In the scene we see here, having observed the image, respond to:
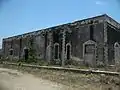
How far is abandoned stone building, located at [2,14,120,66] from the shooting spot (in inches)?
661

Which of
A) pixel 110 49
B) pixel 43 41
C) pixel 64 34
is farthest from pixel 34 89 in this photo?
pixel 43 41

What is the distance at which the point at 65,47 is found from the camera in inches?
782

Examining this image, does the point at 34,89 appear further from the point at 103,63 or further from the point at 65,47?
the point at 65,47

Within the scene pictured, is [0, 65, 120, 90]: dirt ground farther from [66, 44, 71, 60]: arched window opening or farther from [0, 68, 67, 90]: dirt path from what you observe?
[66, 44, 71, 60]: arched window opening

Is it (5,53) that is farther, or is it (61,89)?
(5,53)

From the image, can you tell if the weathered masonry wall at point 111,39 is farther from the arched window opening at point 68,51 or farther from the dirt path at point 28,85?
the dirt path at point 28,85

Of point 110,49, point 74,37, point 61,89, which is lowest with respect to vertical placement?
point 61,89

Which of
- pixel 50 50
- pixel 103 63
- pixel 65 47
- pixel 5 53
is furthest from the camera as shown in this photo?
pixel 5 53

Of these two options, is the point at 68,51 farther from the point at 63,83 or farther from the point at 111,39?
the point at 63,83

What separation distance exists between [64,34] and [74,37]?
1.52 meters

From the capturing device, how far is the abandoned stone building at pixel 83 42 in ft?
55.1

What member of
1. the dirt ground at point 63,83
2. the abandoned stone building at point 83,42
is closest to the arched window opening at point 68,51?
the abandoned stone building at point 83,42

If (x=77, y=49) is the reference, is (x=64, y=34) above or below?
above

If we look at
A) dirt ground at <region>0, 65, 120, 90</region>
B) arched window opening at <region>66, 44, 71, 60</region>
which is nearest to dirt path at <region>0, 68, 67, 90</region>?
dirt ground at <region>0, 65, 120, 90</region>
